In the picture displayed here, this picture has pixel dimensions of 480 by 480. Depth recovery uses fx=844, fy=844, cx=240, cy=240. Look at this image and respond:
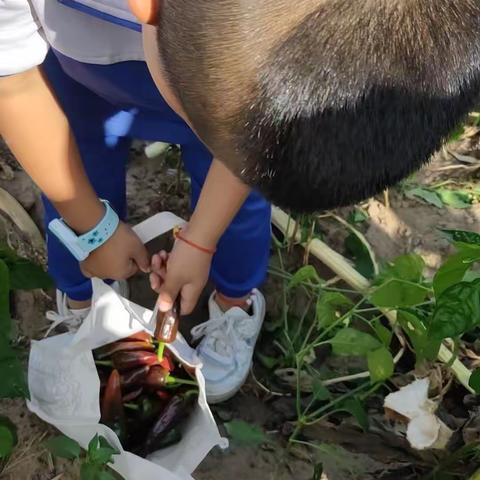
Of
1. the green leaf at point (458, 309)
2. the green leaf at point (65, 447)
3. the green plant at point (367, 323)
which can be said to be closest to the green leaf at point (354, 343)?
the green plant at point (367, 323)

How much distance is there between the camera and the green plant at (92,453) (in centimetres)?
123

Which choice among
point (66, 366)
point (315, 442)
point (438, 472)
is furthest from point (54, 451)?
point (438, 472)

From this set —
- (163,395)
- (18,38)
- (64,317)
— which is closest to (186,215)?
(64,317)

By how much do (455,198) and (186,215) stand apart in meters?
0.57

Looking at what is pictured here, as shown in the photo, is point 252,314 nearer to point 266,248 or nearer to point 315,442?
point 266,248

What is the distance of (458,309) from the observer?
1068mm

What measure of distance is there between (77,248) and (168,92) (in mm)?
436

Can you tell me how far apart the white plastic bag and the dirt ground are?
0.45 ft

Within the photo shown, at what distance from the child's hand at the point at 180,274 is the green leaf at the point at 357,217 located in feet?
1.68

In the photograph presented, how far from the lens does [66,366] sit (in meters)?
1.36

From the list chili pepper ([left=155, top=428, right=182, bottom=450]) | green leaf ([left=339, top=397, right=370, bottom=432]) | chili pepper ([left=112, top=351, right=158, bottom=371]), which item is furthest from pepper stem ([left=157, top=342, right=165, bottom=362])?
green leaf ([left=339, top=397, right=370, bottom=432])

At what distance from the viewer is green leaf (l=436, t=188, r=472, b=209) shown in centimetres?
178

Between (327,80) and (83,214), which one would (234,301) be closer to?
(83,214)

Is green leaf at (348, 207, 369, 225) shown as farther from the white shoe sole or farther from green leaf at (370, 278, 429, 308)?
green leaf at (370, 278, 429, 308)
